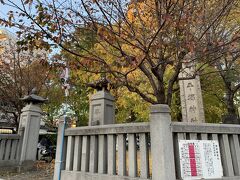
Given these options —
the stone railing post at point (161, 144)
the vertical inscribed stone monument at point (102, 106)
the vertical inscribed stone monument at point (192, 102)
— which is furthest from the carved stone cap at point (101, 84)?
the stone railing post at point (161, 144)

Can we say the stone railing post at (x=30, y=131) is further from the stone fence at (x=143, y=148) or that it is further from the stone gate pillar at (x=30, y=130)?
the stone fence at (x=143, y=148)

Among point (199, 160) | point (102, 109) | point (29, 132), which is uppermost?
point (102, 109)

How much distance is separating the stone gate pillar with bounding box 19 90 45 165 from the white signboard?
27.7ft

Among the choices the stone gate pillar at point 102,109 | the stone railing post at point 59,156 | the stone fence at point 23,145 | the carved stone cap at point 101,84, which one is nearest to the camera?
the stone railing post at point 59,156

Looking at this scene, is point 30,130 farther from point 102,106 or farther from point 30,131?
point 102,106

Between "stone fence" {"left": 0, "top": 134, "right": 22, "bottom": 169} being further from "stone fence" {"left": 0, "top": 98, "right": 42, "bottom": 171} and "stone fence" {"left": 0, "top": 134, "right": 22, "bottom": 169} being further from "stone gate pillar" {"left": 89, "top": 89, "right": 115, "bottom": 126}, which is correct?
"stone gate pillar" {"left": 89, "top": 89, "right": 115, "bottom": 126}

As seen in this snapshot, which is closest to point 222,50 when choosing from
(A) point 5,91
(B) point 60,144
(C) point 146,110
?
(B) point 60,144

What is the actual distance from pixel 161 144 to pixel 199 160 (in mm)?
876

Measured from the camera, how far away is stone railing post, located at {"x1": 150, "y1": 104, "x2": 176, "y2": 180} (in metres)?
3.93

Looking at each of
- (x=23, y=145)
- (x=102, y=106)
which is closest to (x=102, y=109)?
(x=102, y=106)

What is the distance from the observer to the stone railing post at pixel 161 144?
3.93 meters

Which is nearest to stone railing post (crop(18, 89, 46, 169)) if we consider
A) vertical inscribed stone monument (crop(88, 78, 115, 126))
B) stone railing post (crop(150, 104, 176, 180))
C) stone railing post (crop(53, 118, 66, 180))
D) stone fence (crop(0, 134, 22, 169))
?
stone fence (crop(0, 134, 22, 169))

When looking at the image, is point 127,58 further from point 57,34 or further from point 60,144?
point 60,144

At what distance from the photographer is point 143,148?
4352 millimetres
